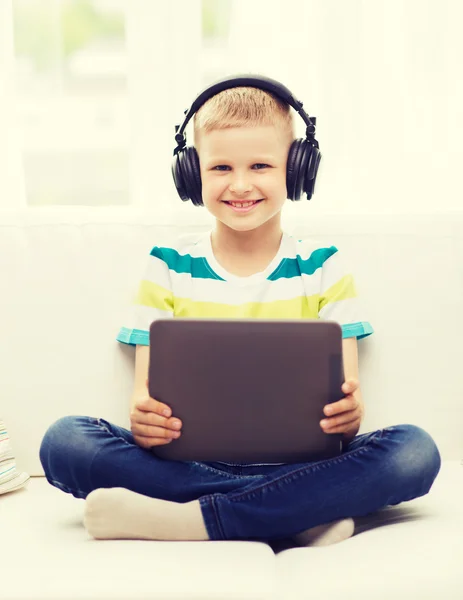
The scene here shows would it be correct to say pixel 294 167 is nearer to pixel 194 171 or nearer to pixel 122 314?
pixel 194 171

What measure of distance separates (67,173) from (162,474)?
Result: 3.21ft

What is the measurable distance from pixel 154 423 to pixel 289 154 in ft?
1.87

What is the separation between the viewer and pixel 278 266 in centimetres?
140

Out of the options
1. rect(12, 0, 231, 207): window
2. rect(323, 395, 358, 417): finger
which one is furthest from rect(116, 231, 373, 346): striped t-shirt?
rect(12, 0, 231, 207): window

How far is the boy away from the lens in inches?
39.1

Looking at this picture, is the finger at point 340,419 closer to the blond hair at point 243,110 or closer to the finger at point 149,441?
the finger at point 149,441

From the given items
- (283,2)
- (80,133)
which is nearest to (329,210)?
(283,2)

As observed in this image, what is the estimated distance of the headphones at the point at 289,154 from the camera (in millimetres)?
1249

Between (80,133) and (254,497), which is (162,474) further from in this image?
(80,133)

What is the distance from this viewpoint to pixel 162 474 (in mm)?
1087

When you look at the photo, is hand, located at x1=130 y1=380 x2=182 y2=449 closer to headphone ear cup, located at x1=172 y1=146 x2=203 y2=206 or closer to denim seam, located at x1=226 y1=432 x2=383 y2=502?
denim seam, located at x1=226 y1=432 x2=383 y2=502

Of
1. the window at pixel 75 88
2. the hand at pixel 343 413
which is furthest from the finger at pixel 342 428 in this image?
the window at pixel 75 88

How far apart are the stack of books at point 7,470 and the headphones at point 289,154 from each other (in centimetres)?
55

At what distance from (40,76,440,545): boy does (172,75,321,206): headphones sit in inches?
0.9
